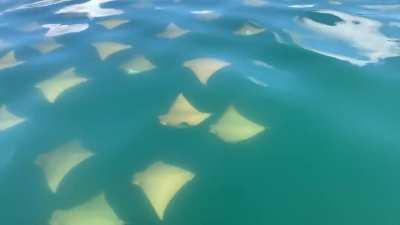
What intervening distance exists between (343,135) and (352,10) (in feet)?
7.65

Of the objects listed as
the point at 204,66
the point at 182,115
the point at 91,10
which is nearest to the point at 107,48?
the point at 204,66

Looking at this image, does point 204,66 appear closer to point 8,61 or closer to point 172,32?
point 172,32

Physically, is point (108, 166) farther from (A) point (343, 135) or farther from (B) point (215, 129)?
(A) point (343, 135)

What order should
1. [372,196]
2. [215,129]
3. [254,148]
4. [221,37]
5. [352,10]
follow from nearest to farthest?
1. [372,196]
2. [254,148]
3. [215,129]
4. [221,37]
5. [352,10]

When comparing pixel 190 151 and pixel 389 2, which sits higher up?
pixel 389 2

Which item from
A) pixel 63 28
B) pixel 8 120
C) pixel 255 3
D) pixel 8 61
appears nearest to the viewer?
pixel 8 120

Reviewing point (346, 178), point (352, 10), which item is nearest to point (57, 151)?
point (346, 178)

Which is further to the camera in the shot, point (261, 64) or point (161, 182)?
point (261, 64)

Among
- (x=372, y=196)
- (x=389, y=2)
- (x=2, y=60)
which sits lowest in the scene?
(x=2, y=60)

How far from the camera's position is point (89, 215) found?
258cm

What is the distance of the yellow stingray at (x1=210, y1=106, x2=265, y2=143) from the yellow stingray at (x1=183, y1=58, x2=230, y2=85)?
55 cm

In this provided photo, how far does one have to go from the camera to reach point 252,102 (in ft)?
11.0

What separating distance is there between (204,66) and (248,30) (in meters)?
0.91

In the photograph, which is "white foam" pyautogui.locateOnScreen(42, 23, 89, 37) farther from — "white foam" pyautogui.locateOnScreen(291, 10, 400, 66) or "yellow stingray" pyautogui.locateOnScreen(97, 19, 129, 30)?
"white foam" pyautogui.locateOnScreen(291, 10, 400, 66)
